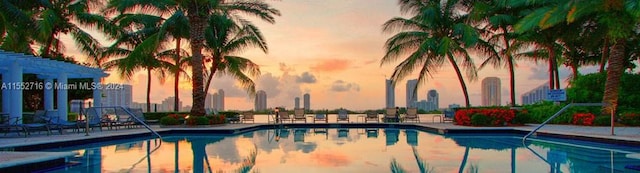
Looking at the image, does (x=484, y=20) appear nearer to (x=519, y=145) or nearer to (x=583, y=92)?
(x=583, y=92)

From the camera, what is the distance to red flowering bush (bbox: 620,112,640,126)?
1490 centimetres

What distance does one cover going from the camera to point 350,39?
877 inches

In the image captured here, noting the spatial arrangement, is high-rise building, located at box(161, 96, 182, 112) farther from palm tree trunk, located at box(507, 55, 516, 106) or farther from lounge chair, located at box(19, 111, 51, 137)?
palm tree trunk, located at box(507, 55, 516, 106)

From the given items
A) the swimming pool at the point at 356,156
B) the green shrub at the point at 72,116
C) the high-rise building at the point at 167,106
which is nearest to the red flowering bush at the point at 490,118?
the swimming pool at the point at 356,156

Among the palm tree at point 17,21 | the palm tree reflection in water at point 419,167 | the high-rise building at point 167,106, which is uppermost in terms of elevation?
the palm tree at point 17,21

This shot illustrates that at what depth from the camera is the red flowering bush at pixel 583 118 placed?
15.9 metres

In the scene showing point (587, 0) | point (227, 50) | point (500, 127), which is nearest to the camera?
point (587, 0)

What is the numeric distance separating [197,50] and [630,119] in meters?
13.5

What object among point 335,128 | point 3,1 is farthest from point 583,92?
point 3,1

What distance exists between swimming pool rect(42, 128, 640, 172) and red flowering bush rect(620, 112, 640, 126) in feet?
11.5

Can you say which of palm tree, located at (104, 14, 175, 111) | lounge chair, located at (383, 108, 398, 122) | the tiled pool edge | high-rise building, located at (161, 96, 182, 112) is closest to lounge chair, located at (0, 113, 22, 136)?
the tiled pool edge

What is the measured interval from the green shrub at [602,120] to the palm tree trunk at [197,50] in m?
12.6

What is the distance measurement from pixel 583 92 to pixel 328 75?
12.0 m

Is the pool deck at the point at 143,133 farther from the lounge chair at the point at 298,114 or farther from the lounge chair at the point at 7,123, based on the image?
the lounge chair at the point at 298,114
